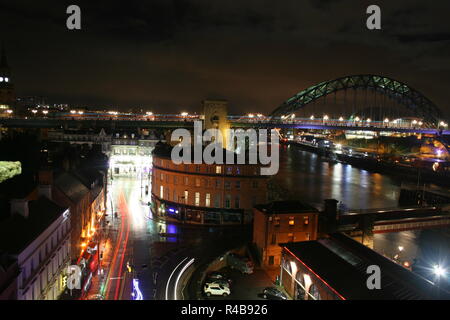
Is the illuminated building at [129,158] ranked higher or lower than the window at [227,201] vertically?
higher

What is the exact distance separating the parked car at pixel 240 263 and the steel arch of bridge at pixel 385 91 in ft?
213

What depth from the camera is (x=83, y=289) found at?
12.8 metres

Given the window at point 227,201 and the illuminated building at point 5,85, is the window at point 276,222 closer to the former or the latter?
the window at point 227,201

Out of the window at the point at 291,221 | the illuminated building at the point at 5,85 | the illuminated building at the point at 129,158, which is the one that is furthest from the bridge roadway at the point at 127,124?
the window at the point at 291,221

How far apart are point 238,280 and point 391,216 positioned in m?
11.3

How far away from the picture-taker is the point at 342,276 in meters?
11.9

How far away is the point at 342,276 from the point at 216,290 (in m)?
4.74

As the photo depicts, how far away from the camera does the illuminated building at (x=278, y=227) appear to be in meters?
16.6

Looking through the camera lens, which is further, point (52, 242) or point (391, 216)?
point (391, 216)

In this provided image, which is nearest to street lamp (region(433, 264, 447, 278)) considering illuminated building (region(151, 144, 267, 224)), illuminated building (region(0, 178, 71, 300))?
illuminated building (region(151, 144, 267, 224))

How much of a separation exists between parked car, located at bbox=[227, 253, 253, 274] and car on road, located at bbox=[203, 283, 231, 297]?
87.8 inches
